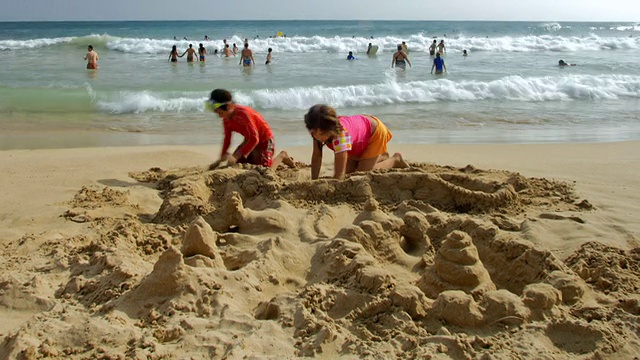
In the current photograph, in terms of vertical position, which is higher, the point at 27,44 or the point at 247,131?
the point at 247,131

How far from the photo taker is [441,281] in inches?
115

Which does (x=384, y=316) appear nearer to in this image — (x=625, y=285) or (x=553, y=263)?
(x=553, y=263)

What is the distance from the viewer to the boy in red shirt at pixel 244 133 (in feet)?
17.6

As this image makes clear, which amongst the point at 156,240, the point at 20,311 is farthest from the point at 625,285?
the point at 20,311

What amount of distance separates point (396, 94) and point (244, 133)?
7693 millimetres

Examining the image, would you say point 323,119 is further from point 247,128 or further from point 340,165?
point 247,128

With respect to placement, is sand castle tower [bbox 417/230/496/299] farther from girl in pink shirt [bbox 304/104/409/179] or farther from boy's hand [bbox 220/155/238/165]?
boy's hand [bbox 220/155/238/165]

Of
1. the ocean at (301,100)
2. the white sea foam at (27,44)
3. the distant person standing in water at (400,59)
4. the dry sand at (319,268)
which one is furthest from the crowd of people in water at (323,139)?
the white sea foam at (27,44)

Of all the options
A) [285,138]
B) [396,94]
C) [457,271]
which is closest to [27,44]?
[396,94]

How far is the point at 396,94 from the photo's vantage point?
41.4 ft

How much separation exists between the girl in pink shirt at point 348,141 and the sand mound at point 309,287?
67 centimetres

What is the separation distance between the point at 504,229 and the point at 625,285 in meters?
0.98

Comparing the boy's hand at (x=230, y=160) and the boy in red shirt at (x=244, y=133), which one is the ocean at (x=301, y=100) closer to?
the boy in red shirt at (x=244, y=133)

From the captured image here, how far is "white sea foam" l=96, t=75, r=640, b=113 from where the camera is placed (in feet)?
36.4
